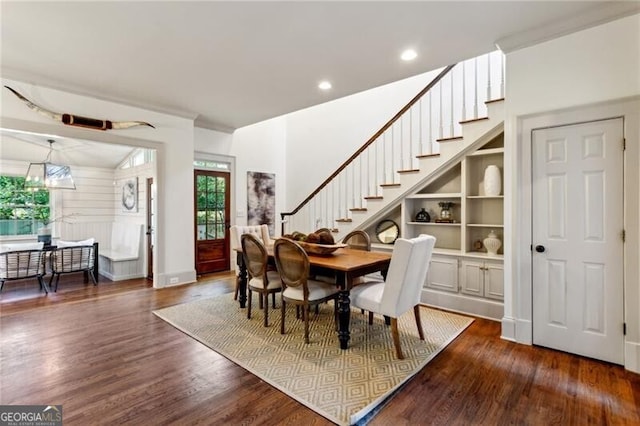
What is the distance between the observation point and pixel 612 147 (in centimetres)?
249

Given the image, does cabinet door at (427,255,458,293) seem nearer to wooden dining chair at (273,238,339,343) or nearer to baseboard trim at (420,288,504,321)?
baseboard trim at (420,288,504,321)

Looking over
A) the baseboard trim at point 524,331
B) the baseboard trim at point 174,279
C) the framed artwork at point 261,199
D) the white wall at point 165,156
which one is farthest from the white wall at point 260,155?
the baseboard trim at point 524,331

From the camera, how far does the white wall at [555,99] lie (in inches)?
94.5

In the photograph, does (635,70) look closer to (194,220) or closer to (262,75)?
(262,75)

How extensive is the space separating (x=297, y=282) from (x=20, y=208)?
253 inches

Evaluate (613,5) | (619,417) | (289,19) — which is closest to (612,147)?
(613,5)

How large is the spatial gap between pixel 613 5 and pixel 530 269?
2170 mm

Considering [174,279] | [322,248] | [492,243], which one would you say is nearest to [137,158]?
[174,279]

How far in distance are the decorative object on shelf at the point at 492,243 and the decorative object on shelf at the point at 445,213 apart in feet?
1.75

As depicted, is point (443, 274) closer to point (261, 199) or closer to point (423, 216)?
point (423, 216)

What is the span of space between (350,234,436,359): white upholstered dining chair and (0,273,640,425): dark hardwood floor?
48cm

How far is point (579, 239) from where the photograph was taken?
104 inches

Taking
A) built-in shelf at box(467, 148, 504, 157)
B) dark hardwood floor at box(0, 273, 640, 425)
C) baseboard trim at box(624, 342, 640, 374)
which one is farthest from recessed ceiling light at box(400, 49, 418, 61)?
baseboard trim at box(624, 342, 640, 374)

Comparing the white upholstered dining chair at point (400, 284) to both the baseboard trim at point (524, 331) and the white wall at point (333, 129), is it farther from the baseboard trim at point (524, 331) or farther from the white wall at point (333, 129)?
the white wall at point (333, 129)
